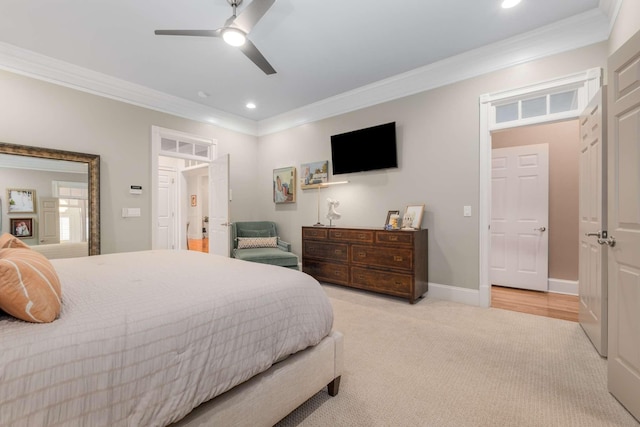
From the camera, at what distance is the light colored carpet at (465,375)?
1564 mm

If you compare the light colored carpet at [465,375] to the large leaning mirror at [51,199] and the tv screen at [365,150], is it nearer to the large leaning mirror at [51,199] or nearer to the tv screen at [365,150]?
the tv screen at [365,150]

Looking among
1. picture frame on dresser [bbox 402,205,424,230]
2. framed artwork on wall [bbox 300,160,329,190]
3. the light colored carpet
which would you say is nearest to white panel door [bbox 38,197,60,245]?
framed artwork on wall [bbox 300,160,329,190]

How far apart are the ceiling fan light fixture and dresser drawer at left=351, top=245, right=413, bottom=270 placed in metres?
2.66

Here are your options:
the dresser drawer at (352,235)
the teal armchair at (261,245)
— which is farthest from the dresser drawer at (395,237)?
the teal armchair at (261,245)

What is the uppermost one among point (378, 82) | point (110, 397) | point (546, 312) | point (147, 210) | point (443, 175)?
point (378, 82)

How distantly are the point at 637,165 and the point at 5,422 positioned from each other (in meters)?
2.81

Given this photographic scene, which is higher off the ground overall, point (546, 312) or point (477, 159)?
point (477, 159)

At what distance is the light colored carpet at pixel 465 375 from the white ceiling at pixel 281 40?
2859mm

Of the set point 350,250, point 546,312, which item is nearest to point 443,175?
point 350,250

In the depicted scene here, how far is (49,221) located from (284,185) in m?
3.20

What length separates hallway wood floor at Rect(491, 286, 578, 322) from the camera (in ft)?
10.3

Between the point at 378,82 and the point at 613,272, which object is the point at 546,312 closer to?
the point at 613,272

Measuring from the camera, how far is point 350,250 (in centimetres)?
391

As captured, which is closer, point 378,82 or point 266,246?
point 378,82
